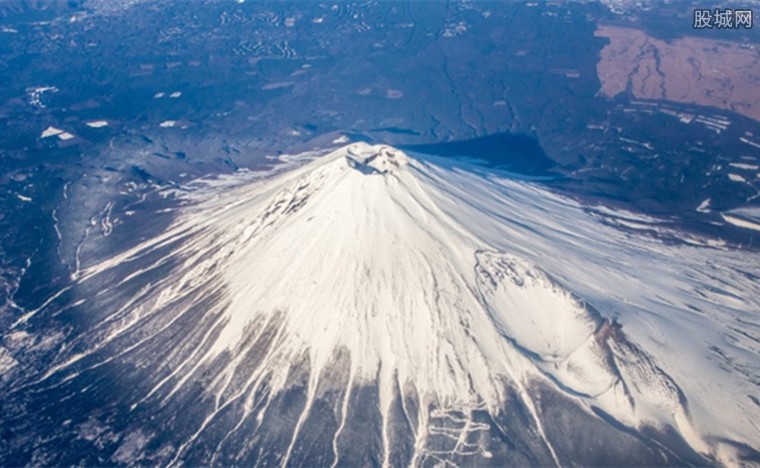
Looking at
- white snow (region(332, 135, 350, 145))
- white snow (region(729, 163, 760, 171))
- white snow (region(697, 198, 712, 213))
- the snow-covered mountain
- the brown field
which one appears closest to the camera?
the snow-covered mountain

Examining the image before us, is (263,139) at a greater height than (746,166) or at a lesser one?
greater

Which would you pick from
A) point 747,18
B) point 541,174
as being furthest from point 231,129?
point 747,18

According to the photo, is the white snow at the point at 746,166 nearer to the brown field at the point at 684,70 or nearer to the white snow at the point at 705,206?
the white snow at the point at 705,206

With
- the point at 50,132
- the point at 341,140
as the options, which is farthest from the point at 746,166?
the point at 50,132

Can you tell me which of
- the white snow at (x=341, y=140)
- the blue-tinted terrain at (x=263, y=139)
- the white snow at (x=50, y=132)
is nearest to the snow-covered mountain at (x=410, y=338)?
the blue-tinted terrain at (x=263, y=139)

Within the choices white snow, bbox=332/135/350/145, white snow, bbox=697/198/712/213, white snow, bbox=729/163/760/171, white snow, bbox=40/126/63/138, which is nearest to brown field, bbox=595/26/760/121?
white snow, bbox=729/163/760/171

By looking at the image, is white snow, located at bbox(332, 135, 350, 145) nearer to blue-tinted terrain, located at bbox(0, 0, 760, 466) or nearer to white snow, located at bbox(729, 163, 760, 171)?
blue-tinted terrain, located at bbox(0, 0, 760, 466)

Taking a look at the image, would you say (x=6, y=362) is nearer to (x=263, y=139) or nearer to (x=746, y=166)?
(x=263, y=139)

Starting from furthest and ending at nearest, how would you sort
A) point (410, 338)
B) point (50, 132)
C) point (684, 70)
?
point (684, 70) < point (50, 132) < point (410, 338)

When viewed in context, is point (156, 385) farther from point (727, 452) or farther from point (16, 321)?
point (727, 452)
